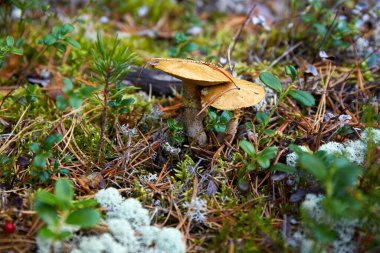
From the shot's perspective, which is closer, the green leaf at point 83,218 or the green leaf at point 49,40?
the green leaf at point 83,218

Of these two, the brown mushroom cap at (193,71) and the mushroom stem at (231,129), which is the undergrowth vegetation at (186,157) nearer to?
the mushroom stem at (231,129)

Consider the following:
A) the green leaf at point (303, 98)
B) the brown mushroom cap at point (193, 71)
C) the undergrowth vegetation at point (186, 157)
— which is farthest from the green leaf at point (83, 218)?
the green leaf at point (303, 98)

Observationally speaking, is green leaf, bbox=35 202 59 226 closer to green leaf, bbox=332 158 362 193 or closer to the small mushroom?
the small mushroom

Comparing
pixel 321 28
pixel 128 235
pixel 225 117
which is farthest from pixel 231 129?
pixel 321 28

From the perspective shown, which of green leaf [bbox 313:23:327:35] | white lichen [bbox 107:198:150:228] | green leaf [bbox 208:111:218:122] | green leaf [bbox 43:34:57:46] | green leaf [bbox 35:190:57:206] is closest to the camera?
green leaf [bbox 35:190:57:206]

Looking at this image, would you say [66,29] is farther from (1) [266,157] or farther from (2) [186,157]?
(1) [266,157]

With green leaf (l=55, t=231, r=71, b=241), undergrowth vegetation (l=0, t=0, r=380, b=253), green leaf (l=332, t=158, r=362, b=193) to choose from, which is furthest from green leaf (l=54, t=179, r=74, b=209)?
green leaf (l=332, t=158, r=362, b=193)

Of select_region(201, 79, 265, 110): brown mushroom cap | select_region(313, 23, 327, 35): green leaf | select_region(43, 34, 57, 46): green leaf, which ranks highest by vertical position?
select_region(43, 34, 57, 46): green leaf
